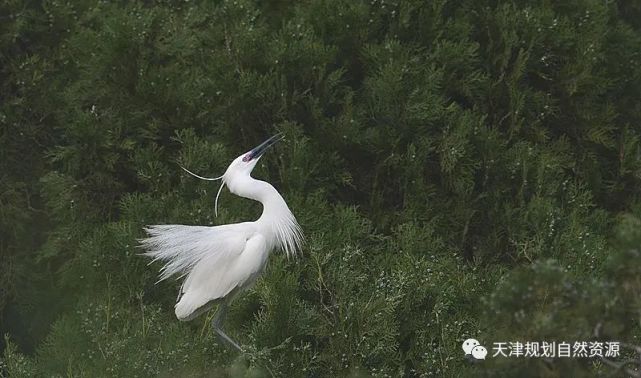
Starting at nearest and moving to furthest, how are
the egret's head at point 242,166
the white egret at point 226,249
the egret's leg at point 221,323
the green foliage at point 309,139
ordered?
the egret's leg at point 221,323 → the white egret at point 226,249 → the egret's head at point 242,166 → the green foliage at point 309,139

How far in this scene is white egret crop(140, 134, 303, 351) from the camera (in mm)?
5758

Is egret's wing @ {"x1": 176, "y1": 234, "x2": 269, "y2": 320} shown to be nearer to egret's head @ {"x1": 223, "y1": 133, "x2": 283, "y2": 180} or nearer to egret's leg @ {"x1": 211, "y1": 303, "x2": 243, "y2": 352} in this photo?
egret's leg @ {"x1": 211, "y1": 303, "x2": 243, "y2": 352}

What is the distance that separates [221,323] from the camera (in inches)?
233

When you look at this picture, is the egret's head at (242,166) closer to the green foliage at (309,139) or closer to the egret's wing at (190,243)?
the egret's wing at (190,243)

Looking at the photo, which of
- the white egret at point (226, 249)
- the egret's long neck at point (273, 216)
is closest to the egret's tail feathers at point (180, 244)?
the white egret at point (226, 249)

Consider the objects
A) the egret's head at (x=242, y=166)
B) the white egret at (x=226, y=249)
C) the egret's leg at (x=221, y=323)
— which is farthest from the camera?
the egret's head at (x=242, y=166)

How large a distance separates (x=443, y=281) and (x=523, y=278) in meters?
2.34

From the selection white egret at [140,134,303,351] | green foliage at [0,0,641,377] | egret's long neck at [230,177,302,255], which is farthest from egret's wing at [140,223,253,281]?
green foliage at [0,0,641,377]

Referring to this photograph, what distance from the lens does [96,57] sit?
24.2ft

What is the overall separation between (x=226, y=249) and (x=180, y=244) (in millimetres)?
233

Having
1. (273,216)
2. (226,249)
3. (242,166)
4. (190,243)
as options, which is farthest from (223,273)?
(242,166)

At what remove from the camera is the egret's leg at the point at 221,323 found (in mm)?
5635

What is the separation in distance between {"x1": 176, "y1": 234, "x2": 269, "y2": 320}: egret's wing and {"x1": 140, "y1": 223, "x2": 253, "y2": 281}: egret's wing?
2 cm

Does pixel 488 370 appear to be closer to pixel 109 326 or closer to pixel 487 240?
pixel 109 326
